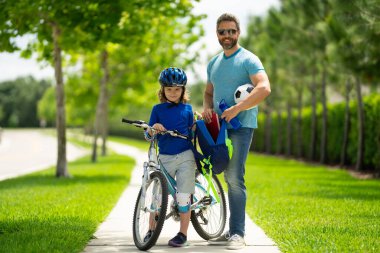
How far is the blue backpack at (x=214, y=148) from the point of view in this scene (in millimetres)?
6613

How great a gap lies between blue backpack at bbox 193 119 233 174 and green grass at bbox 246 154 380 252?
103 cm

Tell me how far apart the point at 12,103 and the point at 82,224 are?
488 ft

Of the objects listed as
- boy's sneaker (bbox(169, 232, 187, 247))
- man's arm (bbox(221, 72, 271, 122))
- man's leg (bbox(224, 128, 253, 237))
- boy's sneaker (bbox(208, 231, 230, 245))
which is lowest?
boy's sneaker (bbox(208, 231, 230, 245))

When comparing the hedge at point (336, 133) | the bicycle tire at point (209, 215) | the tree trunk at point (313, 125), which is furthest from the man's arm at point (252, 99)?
the tree trunk at point (313, 125)

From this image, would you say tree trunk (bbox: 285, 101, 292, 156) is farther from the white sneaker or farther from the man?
the white sneaker

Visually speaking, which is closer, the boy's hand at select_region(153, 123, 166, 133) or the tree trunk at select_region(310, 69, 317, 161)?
the boy's hand at select_region(153, 123, 166, 133)

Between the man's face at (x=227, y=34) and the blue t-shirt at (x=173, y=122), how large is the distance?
2.43 feet

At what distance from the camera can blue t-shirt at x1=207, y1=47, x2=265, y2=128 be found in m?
6.79

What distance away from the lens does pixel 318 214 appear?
31.0 feet

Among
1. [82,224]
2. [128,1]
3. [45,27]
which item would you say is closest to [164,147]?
[82,224]

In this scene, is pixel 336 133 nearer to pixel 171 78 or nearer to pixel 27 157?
pixel 27 157

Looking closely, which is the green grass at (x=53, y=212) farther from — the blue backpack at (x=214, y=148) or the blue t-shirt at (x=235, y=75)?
the blue t-shirt at (x=235, y=75)


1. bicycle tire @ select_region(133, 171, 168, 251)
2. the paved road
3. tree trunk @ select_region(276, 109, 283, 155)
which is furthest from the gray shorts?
tree trunk @ select_region(276, 109, 283, 155)

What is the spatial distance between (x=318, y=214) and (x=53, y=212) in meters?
3.73
